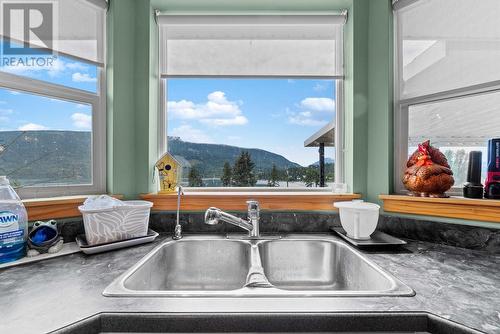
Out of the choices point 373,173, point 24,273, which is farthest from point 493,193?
point 24,273

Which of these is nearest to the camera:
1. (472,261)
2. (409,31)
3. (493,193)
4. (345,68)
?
(472,261)

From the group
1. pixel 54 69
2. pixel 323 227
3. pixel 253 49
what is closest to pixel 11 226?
pixel 54 69

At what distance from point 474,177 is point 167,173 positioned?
1657 mm

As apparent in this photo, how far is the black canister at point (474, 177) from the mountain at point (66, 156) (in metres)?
0.92

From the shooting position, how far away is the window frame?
1.15m

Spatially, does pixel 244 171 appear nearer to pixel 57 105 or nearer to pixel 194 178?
pixel 194 178

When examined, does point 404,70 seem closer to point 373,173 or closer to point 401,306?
point 373,173

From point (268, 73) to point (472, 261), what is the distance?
56.4 inches

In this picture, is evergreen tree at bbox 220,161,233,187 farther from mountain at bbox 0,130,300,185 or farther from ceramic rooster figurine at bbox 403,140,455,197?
ceramic rooster figurine at bbox 403,140,455,197

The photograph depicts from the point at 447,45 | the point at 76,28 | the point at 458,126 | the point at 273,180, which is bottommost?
the point at 273,180

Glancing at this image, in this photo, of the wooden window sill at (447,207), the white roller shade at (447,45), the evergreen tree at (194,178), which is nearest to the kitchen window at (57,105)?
the evergreen tree at (194,178)

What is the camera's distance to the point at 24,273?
80 centimetres

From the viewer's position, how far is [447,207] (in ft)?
3.71

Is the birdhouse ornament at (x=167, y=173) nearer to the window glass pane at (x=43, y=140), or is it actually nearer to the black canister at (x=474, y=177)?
the window glass pane at (x=43, y=140)
